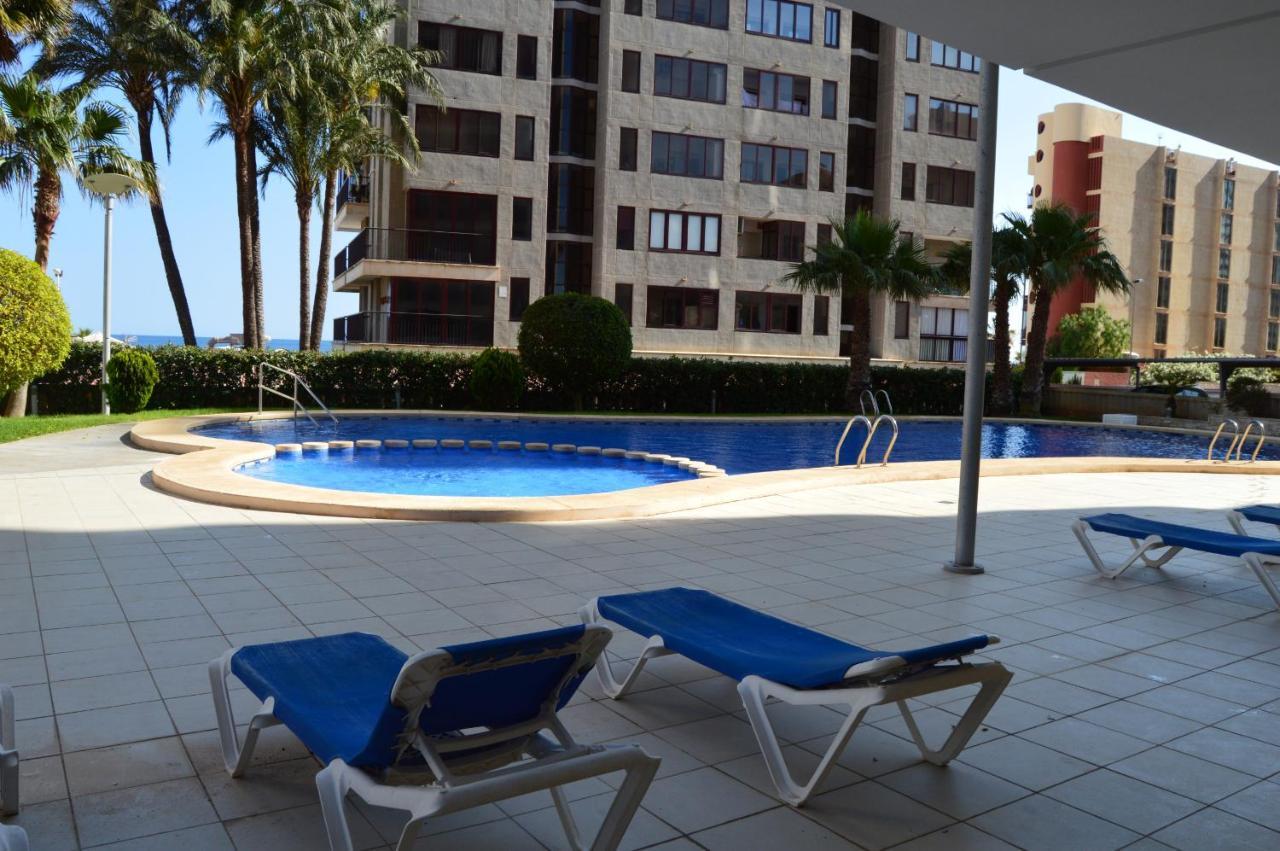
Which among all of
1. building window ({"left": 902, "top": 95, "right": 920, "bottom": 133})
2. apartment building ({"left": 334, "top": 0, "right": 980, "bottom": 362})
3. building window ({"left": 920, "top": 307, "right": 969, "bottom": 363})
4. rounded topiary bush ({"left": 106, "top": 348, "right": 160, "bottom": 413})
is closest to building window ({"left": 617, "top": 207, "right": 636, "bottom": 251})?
apartment building ({"left": 334, "top": 0, "right": 980, "bottom": 362})

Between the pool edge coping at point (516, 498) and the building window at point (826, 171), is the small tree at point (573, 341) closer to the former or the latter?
the pool edge coping at point (516, 498)

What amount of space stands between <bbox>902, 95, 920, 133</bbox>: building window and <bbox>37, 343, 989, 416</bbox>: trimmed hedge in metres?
11.7

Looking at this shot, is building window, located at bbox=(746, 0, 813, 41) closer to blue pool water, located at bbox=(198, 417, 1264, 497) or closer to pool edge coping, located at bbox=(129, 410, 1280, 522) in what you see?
blue pool water, located at bbox=(198, 417, 1264, 497)

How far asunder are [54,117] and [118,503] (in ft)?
51.5

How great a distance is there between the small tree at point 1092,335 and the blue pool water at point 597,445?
1506 inches

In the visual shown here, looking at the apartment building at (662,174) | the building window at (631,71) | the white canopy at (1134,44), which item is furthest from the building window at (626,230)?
the white canopy at (1134,44)

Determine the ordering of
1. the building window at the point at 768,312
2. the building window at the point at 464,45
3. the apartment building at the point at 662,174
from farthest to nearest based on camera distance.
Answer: the building window at the point at 768,312 < the apartment building at the point at 662,174 < the building window at the point at 464,45

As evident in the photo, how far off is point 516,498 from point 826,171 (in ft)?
99.1

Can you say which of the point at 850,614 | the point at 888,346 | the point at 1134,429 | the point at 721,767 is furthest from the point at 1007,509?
the point at 888,346

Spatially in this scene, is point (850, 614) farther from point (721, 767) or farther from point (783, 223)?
point (783, 223)

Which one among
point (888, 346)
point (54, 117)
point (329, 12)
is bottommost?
point (888, 346)

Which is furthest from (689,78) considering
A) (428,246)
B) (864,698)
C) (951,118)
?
(864,698)

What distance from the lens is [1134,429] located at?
28.4 metres

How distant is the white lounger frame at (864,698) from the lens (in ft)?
12.2
